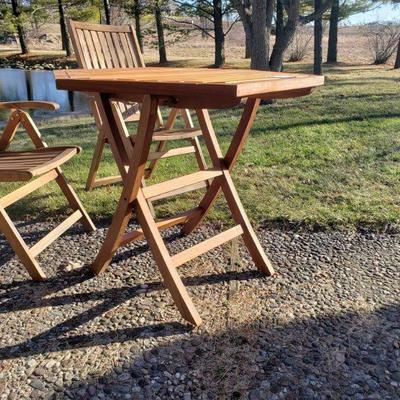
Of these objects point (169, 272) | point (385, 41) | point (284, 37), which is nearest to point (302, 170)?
point (169, 272)

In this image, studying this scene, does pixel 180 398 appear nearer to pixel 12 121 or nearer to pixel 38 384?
pixel 38 384

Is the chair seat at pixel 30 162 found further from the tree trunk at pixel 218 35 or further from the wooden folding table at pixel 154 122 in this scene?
the tree trunk at pixel 218 35

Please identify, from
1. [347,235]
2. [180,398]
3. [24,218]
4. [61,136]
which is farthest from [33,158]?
[61,136]

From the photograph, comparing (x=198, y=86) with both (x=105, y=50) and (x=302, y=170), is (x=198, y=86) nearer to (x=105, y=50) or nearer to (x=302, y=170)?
(x=105, y=50)

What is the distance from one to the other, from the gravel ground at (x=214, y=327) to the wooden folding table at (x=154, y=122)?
155 mm

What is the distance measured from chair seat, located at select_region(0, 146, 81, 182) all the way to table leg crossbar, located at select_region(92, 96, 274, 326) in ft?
1.20

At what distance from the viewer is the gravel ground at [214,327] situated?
58.6 inches

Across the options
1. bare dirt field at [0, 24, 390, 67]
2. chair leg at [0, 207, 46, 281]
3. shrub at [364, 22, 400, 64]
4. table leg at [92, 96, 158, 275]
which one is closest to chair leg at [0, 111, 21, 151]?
chair leg at [0, 207, 46, 281]

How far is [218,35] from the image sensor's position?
50.6ft

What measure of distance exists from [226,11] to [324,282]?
Result: 1560cm

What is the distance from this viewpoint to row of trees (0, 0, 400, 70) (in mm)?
6523

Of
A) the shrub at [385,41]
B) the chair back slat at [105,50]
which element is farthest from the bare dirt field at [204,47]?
the chair back slat at [105,50]

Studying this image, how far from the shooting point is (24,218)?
2.89 meters

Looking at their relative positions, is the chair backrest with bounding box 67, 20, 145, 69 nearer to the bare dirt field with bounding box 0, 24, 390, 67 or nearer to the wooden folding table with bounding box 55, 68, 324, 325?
the wooden folding table with bounding box 55, 68, 324, 325
